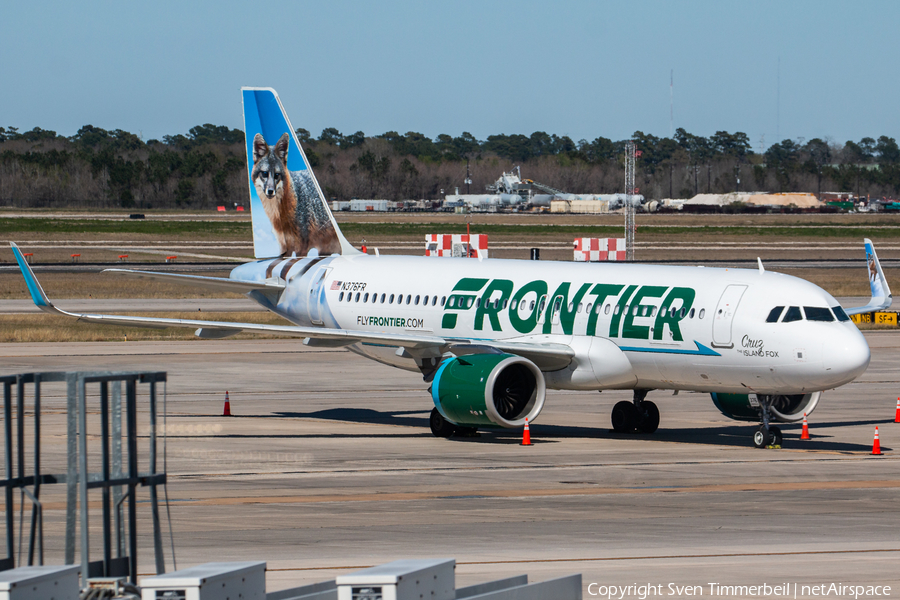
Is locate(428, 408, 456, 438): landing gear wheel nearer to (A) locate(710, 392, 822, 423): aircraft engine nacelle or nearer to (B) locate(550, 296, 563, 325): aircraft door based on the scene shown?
(B) locate(550, 296, 563, 325): aircraft door

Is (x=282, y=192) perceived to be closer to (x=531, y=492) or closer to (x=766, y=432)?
(x=766, y=432)

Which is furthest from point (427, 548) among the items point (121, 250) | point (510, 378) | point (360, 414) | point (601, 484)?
point (121, 250)

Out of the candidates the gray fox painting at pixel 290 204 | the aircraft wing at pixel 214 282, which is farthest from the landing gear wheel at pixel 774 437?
A: the gray fox painting at pixel 290 204

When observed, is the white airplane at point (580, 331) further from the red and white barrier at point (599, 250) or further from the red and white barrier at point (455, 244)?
the red and white barrier at point (599, 250)

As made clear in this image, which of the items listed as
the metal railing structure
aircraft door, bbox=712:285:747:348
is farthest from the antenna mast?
the metal railing structure

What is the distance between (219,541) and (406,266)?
17216 mm

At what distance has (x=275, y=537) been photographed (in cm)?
1784

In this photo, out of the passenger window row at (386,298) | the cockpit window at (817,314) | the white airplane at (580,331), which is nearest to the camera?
the cockpit window at (817,314)

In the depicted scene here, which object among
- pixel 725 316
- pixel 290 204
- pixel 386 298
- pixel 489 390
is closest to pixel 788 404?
pixel 725 316

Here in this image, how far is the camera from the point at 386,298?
3356cm

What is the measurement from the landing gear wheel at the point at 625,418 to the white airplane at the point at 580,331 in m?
0.03

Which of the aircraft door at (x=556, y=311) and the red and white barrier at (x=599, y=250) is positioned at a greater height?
the red and white barrier at (x=599, y=250)

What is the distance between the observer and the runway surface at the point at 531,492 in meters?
16.3

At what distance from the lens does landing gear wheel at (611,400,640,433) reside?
3036 centimetres
